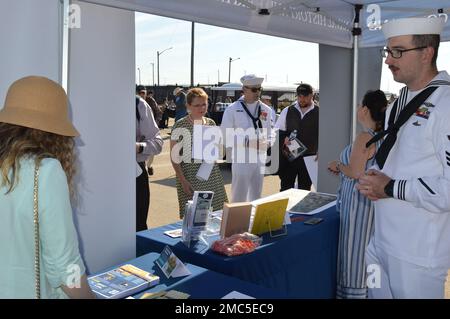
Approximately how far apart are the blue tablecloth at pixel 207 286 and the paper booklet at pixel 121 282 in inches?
1.1

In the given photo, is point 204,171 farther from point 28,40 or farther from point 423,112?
point 423,112

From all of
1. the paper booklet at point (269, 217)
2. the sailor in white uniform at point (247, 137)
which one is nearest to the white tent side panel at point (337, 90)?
the sailor in white uniform at point (247, 137)

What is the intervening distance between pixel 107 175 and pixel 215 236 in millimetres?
658

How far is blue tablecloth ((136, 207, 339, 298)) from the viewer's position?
6.66 feet

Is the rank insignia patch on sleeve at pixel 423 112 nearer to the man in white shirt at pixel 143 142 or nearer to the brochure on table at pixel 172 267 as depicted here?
the brochure on table at pixel 172 267

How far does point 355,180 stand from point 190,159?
3.92ft

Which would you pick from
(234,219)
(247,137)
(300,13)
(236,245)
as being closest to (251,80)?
(247,137)

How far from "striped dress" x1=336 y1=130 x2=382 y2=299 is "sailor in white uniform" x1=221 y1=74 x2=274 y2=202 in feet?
4.99

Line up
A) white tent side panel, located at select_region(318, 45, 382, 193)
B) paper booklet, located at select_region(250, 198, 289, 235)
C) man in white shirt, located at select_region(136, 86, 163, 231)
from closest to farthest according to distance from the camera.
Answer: paper booklet, located at select_region(250, 198, 289, 235)
man in white shirt, located at select_region(136, 86, 163, 231)
white tent side panel, located at select_region(318, 45, 382, 193)

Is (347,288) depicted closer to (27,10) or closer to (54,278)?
(54,278)

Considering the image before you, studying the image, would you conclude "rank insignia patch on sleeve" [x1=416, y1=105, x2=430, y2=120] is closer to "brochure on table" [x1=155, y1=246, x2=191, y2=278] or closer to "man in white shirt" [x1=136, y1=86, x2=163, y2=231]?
"brochure on table" [x1=155, y1=246, x2=191, y2=278]

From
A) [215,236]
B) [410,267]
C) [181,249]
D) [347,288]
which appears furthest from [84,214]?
[347,288]

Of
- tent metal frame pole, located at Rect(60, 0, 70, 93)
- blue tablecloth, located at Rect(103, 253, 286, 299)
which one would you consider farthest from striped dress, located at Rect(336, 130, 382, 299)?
tent metal frame pole, located at Rect(60, 0, 70, 93)

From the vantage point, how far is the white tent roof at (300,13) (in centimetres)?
238
